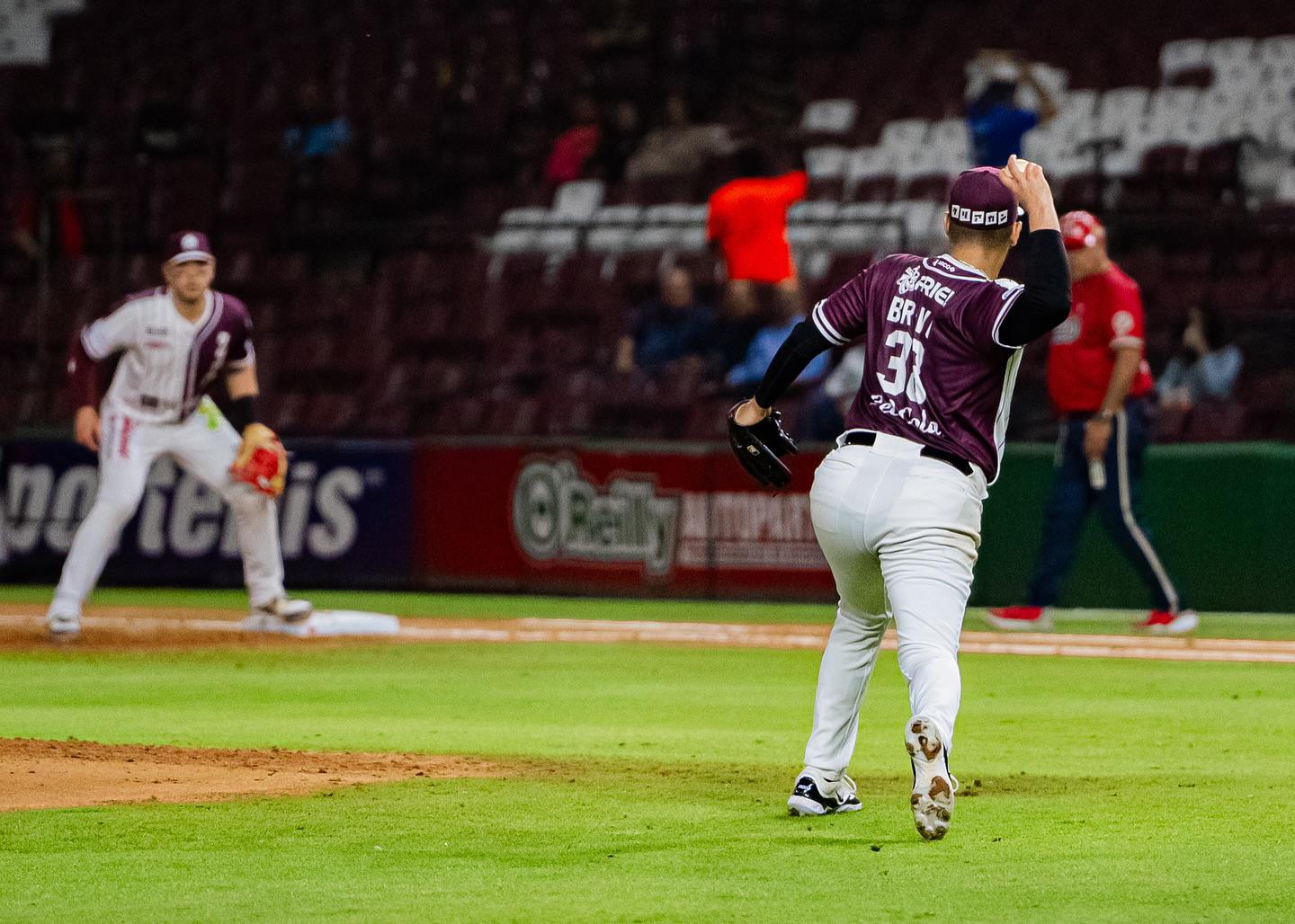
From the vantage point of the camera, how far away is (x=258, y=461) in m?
12.2

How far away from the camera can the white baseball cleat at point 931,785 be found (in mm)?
5406

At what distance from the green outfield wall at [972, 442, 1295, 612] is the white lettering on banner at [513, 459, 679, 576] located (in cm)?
243

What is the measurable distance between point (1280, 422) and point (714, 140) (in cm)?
692

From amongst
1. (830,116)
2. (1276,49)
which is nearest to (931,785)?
(1276,49)

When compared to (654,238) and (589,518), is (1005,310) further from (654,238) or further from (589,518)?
(654,238)

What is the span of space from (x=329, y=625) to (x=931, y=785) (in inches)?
322

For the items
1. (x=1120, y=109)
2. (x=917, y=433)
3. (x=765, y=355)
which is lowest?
(x=917, y=433)

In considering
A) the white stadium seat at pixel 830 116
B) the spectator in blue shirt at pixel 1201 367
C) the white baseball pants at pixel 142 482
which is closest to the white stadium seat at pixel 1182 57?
the white stadium seat at pixel 830 116

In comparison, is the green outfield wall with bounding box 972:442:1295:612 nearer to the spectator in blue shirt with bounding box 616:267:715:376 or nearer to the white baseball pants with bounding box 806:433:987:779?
the spectator in blue shirt with bounding box 616:267:715:376

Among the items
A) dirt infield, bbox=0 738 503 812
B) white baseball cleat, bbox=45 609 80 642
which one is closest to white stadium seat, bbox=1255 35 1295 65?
white baseball cleat, bbox=45 609 80 642

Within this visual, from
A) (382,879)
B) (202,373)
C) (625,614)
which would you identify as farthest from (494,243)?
(382,879)

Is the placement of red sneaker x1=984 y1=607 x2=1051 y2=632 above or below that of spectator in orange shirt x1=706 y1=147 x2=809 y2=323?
below

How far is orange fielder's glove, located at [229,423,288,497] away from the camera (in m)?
12.2

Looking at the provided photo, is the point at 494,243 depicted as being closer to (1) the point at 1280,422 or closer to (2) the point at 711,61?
(2) the point at 711,61
